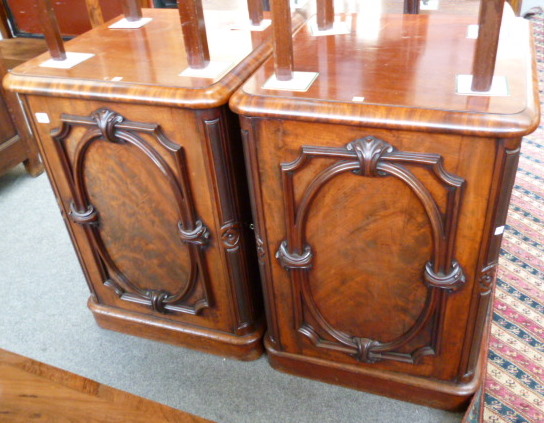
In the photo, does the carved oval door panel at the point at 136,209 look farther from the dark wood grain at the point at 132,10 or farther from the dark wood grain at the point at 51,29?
the dark wood grain at the point at 132,10

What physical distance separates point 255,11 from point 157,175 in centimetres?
56

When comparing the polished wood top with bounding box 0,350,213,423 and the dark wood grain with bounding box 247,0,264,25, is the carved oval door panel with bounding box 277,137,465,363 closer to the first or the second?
the polished wood top with bounding box 0,350,213,423

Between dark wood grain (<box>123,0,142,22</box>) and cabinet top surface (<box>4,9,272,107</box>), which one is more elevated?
dark wood grain (<box>123,0,142,22</box>)

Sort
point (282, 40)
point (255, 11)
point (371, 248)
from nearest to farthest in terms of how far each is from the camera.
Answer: point (282, 40) < point (371, 248) < point (255, 11)

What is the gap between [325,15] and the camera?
55.8 inches

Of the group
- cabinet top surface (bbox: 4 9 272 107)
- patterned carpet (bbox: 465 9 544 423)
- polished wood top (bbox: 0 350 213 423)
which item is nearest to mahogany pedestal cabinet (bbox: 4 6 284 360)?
cabinet top surface (bbox: 4 9 272 107)

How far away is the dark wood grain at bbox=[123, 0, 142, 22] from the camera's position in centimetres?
159

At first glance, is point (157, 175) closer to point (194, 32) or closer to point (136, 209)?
point (136, 209)

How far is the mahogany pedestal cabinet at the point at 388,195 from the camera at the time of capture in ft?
3.36

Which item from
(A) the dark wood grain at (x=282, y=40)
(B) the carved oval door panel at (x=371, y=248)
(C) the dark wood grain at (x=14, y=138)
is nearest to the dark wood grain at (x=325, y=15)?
(A) the dark wood grain at (x=282, y=40)

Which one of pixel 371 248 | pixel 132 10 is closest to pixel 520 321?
pixel 371 248

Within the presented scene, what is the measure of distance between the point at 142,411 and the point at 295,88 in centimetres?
73

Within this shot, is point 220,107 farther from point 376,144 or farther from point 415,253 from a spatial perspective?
point 415,253

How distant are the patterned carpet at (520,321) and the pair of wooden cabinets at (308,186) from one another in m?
0.13
